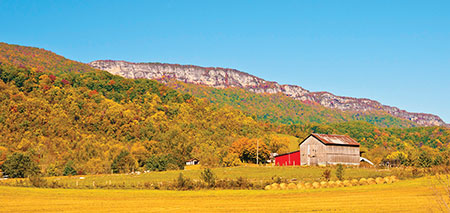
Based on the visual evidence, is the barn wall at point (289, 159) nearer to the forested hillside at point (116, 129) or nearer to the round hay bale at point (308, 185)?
the forested hillside at point (116, 129)

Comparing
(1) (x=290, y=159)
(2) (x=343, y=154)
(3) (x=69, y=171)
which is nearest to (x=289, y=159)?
(1) (x=290, y=159)

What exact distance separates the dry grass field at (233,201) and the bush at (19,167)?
41.9 m

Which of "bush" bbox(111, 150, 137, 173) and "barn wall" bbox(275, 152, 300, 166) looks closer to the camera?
"bush" bbox(111, 150, 137, 173)

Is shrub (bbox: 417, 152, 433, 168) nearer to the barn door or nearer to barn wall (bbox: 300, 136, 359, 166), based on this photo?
barn wall (bbox: 300, 136, 359, 166)

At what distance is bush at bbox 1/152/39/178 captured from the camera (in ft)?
265

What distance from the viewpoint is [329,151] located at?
8725cm

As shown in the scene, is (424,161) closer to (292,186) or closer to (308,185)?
(308,185)

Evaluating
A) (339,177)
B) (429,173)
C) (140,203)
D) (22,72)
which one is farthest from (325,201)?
(22,72)

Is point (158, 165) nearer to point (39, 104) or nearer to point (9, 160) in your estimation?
point (9, 160)

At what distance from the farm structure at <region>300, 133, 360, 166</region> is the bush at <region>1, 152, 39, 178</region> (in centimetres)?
5195

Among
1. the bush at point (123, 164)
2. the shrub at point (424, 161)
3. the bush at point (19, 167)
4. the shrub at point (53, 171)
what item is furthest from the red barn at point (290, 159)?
the bush at point (19, 167)

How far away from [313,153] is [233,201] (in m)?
56.2

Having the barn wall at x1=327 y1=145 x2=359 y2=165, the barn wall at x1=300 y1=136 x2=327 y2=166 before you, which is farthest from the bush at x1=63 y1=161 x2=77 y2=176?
the barn wall at x1=327 y1=145 x2=359 y2=165

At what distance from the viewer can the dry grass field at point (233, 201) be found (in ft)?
98.4
